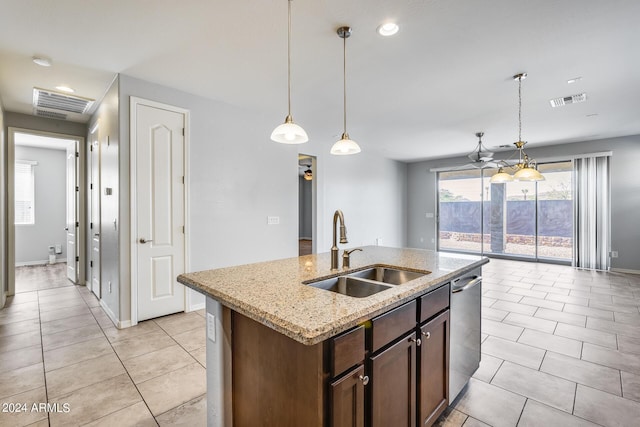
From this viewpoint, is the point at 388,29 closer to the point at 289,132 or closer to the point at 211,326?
the point at 289,132

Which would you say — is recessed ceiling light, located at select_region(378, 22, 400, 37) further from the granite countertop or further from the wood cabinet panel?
the wood cabinet panel

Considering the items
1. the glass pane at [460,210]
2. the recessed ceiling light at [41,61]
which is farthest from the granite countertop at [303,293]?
the glass pane at [460,210]

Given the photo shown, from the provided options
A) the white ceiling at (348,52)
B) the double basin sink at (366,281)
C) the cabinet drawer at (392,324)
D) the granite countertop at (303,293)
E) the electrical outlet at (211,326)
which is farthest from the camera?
the white ceiling at (348,52)

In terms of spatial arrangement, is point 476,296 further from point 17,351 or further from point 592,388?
point 17,351

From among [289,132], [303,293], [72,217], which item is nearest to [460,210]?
[289,132]

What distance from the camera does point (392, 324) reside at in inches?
53.1

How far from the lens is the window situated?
6547mm

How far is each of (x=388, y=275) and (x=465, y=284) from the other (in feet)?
1.68

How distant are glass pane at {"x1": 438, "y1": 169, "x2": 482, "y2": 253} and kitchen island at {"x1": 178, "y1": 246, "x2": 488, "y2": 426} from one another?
685 cm

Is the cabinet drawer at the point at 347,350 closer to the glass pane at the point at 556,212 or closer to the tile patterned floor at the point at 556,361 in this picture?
the tile patterned floor at the point at 556,361

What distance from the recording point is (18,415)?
1.88 metres

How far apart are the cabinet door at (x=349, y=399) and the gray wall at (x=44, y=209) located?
8.59 m

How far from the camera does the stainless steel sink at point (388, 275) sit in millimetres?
1969

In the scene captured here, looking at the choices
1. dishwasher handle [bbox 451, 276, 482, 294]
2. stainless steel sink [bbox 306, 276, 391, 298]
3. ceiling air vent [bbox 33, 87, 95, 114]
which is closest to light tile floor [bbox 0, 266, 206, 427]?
stainless steel sink [bbox 306, 276, 391, 298]
